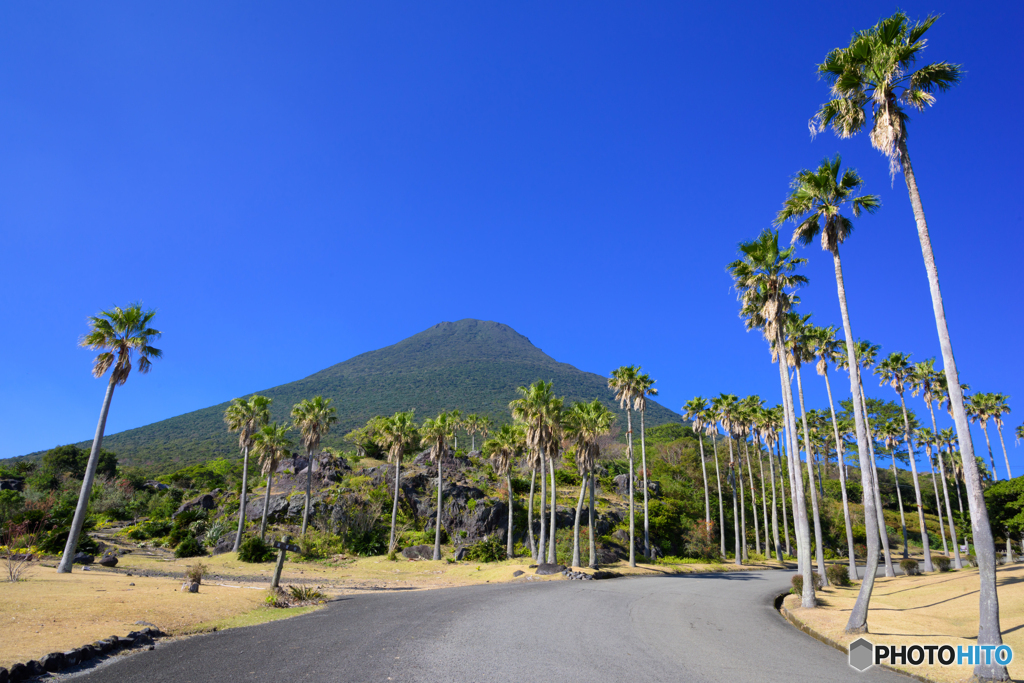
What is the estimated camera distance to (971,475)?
34.7 feet

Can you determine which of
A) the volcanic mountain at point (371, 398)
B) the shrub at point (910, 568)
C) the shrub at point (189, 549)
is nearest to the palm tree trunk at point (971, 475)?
the shrub at point (910, 568)

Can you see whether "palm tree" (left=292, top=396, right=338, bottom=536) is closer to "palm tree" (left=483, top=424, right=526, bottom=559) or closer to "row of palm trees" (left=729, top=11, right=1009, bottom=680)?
"palm tree" (left=483, top=424, right=526, bottom=559)

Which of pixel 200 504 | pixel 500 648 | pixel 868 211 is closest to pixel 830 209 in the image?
pixel 868 211

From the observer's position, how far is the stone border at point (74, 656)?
753 cm

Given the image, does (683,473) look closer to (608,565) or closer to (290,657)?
(608,565)

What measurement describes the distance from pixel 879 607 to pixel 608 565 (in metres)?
21.8

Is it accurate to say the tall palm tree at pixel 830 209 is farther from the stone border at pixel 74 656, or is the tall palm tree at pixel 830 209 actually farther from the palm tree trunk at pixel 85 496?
the palm tree trunk at pixel 85 496

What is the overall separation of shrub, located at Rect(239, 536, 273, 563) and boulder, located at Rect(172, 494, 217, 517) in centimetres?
1841

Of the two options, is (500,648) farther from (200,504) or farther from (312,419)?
(200,504)

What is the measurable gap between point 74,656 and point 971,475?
18.0m

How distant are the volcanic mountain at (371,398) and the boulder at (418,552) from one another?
6289cm

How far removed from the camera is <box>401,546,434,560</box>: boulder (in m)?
41.0

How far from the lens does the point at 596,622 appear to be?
14578mm

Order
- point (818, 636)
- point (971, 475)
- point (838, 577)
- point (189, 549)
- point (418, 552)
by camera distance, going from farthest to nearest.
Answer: point (418, 552), point (189, 549), point (838, 577), point (818, 636), point (971, 475)
